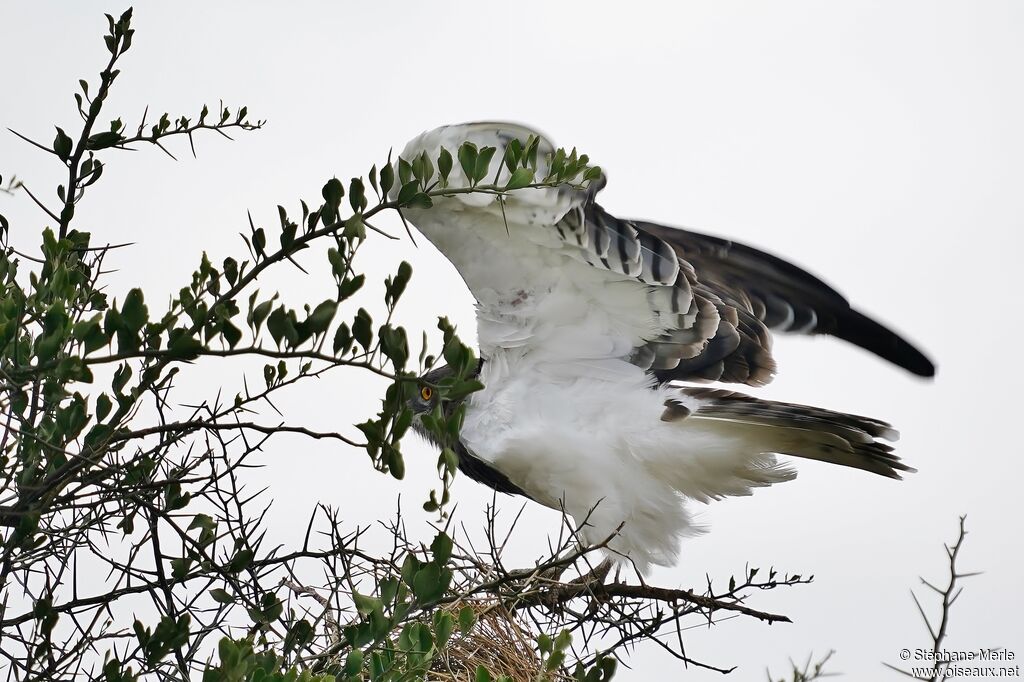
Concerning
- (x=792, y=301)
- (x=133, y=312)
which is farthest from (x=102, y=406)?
(x=792, y=301)

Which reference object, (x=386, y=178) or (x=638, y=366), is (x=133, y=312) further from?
(x=638, y=366)

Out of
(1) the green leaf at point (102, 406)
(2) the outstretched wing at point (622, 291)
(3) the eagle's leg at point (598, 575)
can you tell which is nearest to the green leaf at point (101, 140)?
(1) the green leaf at point (102, 406)

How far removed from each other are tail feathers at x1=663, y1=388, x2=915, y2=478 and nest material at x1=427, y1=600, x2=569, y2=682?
94cm

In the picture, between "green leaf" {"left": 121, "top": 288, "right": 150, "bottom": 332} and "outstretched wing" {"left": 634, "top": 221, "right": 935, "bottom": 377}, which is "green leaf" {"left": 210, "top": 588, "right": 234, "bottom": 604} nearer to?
"green leaf" {"left": 121, "top": 288, "right": 150, "bottom": 332}

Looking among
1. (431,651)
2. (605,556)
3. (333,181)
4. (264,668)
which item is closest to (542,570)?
(431,651)

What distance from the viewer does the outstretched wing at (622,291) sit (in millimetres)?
3189

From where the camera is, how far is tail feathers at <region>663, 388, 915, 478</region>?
10.5ft

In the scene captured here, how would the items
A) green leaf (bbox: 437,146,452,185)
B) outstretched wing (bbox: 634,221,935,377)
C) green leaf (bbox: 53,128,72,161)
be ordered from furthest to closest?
outstretched wing (bbox: 634,221,935,377) < green leaf (bbox: 53,128,72,161) < green leaf (bbox: 437,146,452,185)

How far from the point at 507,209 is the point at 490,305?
0.46 m

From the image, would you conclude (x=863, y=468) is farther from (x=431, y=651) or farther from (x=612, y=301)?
(x=431, y=651)

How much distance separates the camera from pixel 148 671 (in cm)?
189

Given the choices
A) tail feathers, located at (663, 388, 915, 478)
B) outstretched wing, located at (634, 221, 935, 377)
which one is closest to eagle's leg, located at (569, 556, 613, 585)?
tail feathers, located at (663, 388, 915, 478)

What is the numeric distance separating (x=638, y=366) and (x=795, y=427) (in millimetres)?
593

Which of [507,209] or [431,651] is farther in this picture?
[507,209]
